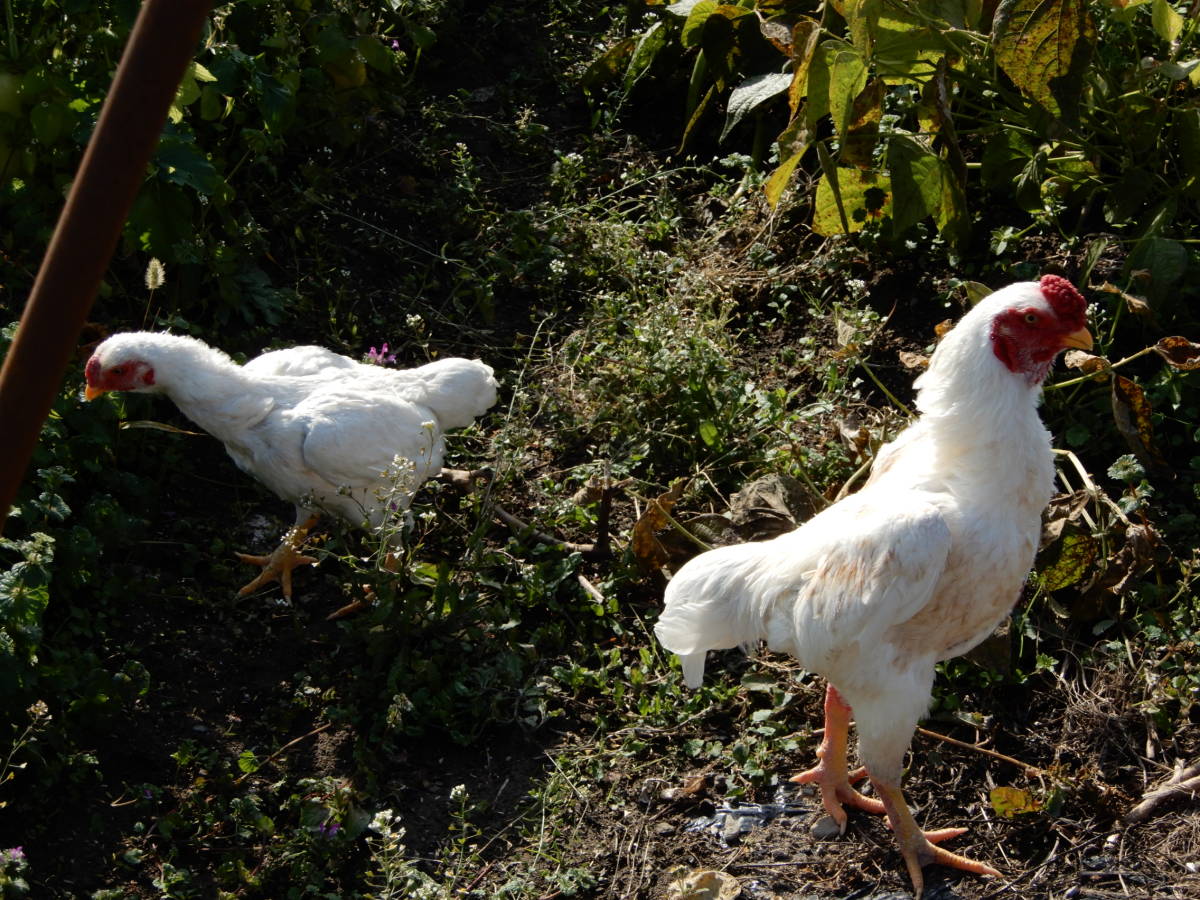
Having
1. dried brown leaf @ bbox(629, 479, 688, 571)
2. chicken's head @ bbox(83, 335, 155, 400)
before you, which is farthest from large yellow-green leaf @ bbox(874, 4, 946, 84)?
chicken's head @ bbox(83, 335, 155, 400)

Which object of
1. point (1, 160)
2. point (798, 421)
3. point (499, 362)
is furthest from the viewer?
point (499, 362)

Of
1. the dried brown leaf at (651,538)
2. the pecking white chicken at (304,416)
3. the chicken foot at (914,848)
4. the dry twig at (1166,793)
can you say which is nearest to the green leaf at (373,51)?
the pecking white chicken at (304,416)

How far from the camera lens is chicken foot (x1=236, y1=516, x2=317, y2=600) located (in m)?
3.98

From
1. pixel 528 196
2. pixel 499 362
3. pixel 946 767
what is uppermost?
pixel 528 196

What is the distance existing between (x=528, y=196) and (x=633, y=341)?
1.30 metres

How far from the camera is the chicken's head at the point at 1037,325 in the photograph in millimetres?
Result: 2869

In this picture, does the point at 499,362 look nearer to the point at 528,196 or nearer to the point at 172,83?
the point at 528,196

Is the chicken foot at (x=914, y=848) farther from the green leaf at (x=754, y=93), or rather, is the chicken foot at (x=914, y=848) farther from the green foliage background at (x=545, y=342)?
the green leaf at (x=754, y=93)

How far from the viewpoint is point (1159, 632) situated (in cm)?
354

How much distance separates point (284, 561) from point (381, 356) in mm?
941

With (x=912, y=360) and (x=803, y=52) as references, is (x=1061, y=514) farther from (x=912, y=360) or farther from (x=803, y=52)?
(x=803, y=52)

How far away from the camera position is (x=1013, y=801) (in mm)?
3193

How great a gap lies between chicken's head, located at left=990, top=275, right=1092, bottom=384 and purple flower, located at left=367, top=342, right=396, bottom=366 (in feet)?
8.09

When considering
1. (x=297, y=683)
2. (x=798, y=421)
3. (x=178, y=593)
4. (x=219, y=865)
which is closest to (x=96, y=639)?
(x=178, y=593)
